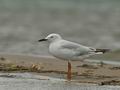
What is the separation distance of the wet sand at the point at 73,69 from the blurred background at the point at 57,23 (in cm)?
321

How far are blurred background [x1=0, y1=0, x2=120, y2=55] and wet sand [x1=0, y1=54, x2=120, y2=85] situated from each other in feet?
10.5

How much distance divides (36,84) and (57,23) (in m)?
14.1

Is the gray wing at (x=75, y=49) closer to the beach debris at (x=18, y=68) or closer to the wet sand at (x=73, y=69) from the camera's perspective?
the wet sand at (x=73, y=69)

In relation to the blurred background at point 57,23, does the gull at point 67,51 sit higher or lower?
lower

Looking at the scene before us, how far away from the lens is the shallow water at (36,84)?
32.0 ft

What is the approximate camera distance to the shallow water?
9742 mm

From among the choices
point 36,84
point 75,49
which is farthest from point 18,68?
point 36,84

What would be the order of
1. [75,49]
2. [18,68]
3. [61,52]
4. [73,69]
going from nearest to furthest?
[61,52], [75,49], [18,68], [73,69]

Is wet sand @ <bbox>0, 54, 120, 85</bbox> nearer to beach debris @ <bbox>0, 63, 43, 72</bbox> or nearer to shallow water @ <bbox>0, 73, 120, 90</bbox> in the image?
beach debris @ <bbox>0, 63, 43, 72</bbox>

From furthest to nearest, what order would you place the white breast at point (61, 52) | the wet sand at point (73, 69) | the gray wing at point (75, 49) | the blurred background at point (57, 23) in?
the blurred background at point (57, 23) < the gray wing at point (75, 49) < the white breast at point (61, 52) < the wet sand at point (73, 69)

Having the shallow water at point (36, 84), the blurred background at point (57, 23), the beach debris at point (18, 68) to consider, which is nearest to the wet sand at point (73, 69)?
the beach debris at point (18, 68)

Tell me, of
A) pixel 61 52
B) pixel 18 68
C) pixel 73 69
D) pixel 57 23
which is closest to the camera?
pixel 61 52

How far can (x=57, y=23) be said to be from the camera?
24.0 meters

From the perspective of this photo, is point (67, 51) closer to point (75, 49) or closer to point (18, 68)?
point (75, 49)
